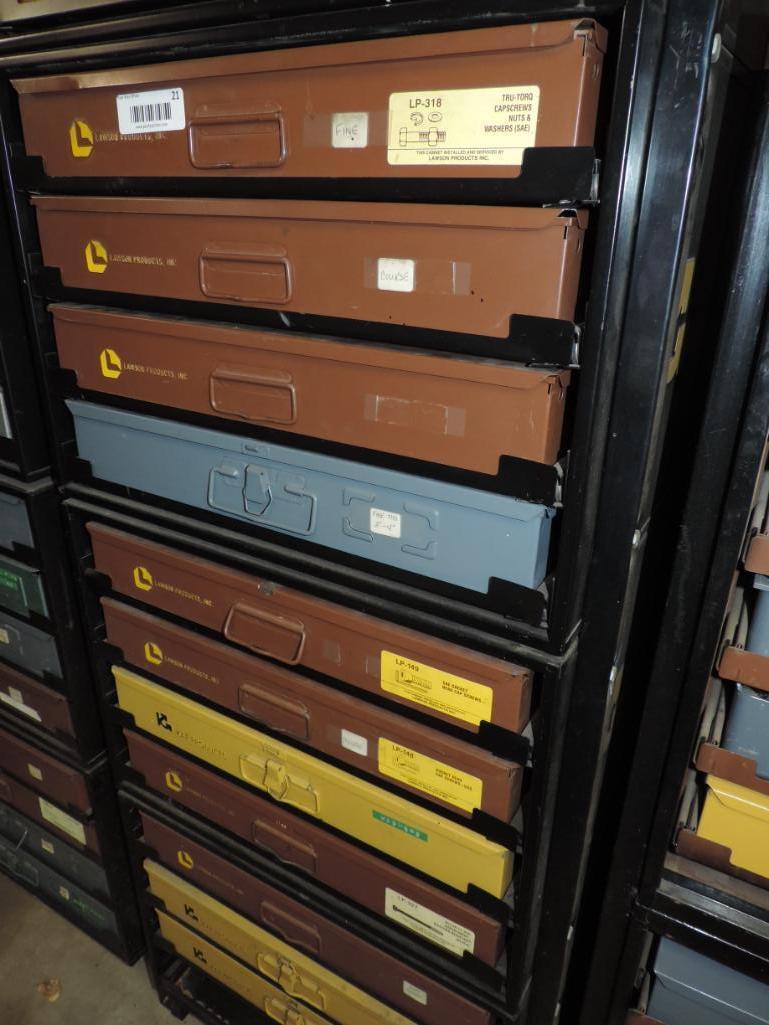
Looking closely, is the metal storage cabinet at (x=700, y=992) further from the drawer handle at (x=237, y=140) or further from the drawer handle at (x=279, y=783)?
the drawer handle at (x=237, y=140)

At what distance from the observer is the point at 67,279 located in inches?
40.5

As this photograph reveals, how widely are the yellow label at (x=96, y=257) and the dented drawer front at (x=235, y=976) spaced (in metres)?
1.25

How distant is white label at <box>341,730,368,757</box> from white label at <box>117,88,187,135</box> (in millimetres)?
796

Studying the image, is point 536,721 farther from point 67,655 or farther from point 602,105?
point 67,655

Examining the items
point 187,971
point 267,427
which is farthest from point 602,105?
point 187,971

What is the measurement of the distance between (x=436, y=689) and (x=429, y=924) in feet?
1.41

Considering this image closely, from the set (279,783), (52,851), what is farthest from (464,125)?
(52,851)

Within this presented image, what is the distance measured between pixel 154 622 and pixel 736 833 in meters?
0.88

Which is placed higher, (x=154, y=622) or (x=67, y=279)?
(x=67, y=279)

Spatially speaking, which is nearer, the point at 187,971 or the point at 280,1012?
the point at 280,1012

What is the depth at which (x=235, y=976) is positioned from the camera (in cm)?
142

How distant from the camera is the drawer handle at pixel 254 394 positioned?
0.89 meters

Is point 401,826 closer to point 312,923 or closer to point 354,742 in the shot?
point 354,742

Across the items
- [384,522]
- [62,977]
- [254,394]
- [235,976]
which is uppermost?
[254,394]
